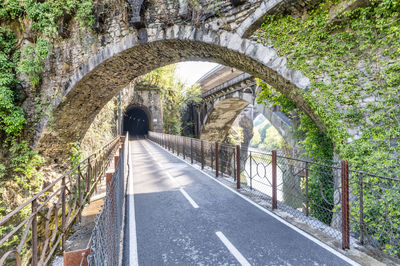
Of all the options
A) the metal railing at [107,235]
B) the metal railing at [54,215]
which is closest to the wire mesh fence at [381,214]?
the metal railing at [107,235]

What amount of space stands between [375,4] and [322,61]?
157cm

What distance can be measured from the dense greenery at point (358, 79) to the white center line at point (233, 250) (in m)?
2.78

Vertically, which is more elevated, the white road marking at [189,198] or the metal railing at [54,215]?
the metal railing at [54,215]

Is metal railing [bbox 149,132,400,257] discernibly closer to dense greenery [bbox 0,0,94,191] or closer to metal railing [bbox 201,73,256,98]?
dense greenery [bbox 0,0,94,191]

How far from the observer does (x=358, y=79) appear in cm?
532

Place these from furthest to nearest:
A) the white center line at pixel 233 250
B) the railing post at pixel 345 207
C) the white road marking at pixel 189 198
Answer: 1. the white road marking at pixel 189 198
2. the railing post at pixel 345 207
3. the white center line at pixel 233 250

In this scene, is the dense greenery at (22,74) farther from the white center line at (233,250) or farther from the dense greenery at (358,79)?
the white center line at (233,250)

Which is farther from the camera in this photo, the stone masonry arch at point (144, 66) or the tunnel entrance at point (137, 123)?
the tunnel entrance at point (137, 123)

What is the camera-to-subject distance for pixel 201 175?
354 inches

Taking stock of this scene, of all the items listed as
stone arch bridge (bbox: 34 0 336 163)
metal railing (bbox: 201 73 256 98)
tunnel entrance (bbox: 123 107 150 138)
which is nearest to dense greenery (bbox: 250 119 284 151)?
metal railing (bbox: 201 73 256 98)

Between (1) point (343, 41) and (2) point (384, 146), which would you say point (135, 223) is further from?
(1) point (343, 41)

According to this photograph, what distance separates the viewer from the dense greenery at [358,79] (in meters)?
4.68

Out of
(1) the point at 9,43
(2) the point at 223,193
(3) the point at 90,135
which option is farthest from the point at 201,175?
(1) the point at 9,43

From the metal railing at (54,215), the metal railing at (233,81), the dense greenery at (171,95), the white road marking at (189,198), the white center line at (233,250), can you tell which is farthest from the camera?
the dense greenery at (171,95)
